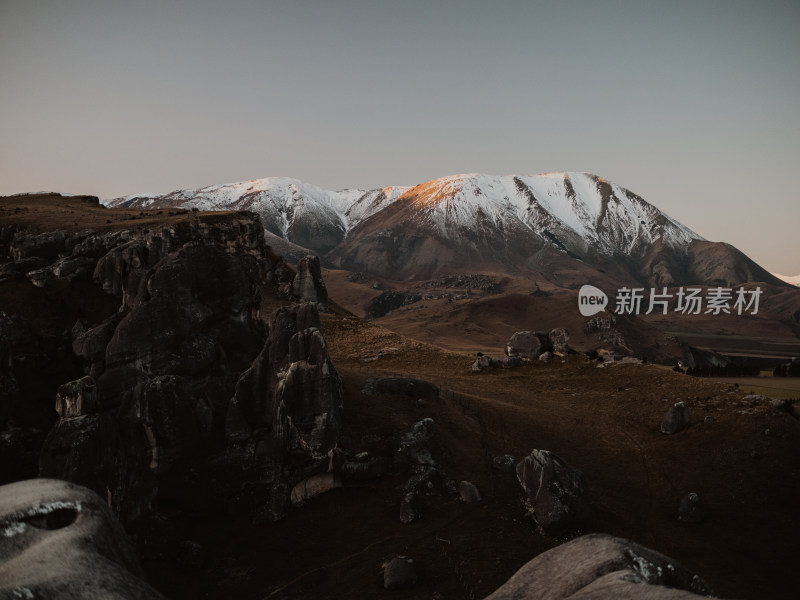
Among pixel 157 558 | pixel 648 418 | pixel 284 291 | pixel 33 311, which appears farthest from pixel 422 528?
pixel 284 291

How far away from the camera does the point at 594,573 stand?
8922mm

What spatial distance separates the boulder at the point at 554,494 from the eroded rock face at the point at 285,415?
1191 cm

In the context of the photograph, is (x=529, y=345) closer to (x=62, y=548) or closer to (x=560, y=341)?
(x=560, y=341)

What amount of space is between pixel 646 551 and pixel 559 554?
176 centimetres

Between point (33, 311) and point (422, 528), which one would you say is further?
point (33, 311)

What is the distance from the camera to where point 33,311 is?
4072 centimetres

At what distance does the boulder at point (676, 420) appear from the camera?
39.4m

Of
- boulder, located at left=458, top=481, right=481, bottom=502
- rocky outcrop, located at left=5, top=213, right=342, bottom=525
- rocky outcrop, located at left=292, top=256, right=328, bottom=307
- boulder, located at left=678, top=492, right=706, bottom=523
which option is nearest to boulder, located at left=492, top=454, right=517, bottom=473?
boulder, located at left=458, top=481, right=481, bottom=502

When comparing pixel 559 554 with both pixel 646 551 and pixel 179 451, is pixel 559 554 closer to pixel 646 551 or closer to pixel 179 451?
pixel 646 551

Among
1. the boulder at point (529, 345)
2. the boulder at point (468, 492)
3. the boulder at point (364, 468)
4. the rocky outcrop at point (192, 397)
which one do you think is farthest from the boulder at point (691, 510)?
the boulder at point (529, 345)

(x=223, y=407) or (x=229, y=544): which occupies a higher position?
(x=223, y=407)

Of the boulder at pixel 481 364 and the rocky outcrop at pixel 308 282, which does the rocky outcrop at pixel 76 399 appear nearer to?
the boulder at pixel 481 364

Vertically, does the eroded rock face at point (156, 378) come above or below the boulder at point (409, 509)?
above

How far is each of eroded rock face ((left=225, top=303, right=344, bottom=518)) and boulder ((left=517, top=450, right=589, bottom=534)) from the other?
39.1 ft
